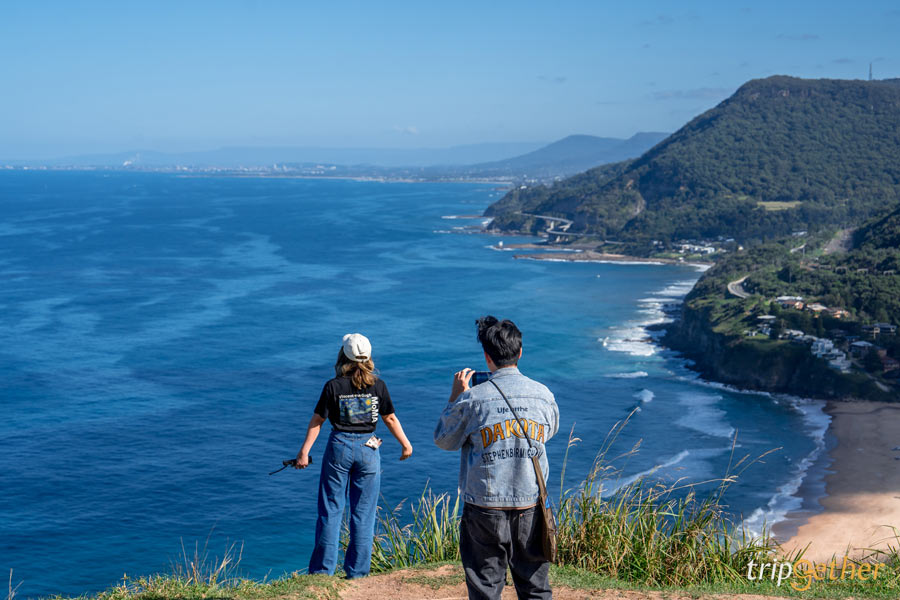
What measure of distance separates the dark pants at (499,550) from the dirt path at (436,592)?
1407 millimetres

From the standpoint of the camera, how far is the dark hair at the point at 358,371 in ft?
18.1

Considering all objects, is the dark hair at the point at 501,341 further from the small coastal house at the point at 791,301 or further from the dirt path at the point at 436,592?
the small coastal house at the point at 791,301

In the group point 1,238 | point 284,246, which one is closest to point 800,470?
point 284,246

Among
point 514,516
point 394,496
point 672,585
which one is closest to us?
point 514,516

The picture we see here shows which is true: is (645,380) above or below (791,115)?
below

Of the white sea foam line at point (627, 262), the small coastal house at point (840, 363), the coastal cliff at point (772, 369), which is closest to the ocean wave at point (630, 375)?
the coastal cliff at point (772, 369)

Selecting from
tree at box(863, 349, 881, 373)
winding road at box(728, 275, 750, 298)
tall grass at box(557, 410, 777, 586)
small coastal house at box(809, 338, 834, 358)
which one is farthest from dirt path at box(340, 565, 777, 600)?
winding road at box(728, 275, 750, 298)

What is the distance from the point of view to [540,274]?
8331 cm

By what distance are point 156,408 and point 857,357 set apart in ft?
116

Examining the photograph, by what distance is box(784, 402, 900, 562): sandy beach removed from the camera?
78.4 ft

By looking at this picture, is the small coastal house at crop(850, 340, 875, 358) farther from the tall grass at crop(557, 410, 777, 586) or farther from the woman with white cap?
the woman with white cap

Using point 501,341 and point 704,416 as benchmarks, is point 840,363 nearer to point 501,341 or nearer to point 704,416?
point 704,416

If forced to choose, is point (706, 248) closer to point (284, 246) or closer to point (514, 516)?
point (284, 246)

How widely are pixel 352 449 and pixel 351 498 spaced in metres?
0.45
